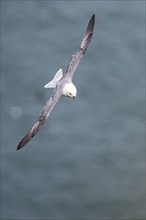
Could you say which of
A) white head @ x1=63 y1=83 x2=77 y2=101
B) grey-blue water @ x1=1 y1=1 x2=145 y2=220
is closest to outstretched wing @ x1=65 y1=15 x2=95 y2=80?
white head @ x1=63 y1=83 x2=77 y2=101

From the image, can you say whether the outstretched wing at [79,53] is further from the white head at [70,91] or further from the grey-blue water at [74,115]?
the grey-blue water at [74,115]

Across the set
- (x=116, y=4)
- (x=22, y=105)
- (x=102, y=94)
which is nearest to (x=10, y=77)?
(x=22, y=105)

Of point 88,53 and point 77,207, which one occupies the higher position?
point 88,53

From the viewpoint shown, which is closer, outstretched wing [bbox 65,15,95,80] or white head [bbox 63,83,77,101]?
white head [bbox 63,83,77,101]

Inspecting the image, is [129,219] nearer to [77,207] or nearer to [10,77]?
[77,207]

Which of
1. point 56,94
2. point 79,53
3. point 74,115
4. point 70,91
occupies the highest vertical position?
point 74,115

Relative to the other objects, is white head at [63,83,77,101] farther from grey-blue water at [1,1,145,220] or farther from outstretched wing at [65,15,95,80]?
grey-blue water at [1,1,145,220]

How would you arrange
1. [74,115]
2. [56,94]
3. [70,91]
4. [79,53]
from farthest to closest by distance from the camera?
[74,115] → [79,53] → [56,94] → [70,91]

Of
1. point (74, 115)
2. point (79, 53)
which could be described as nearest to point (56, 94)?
point (79, 53)

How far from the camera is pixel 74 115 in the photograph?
5916 cm

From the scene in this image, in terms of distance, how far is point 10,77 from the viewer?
61.4 m

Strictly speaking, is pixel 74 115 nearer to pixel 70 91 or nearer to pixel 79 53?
pixel 79 53

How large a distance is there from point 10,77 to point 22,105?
123 inches

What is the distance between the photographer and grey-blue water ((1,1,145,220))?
182 ft
